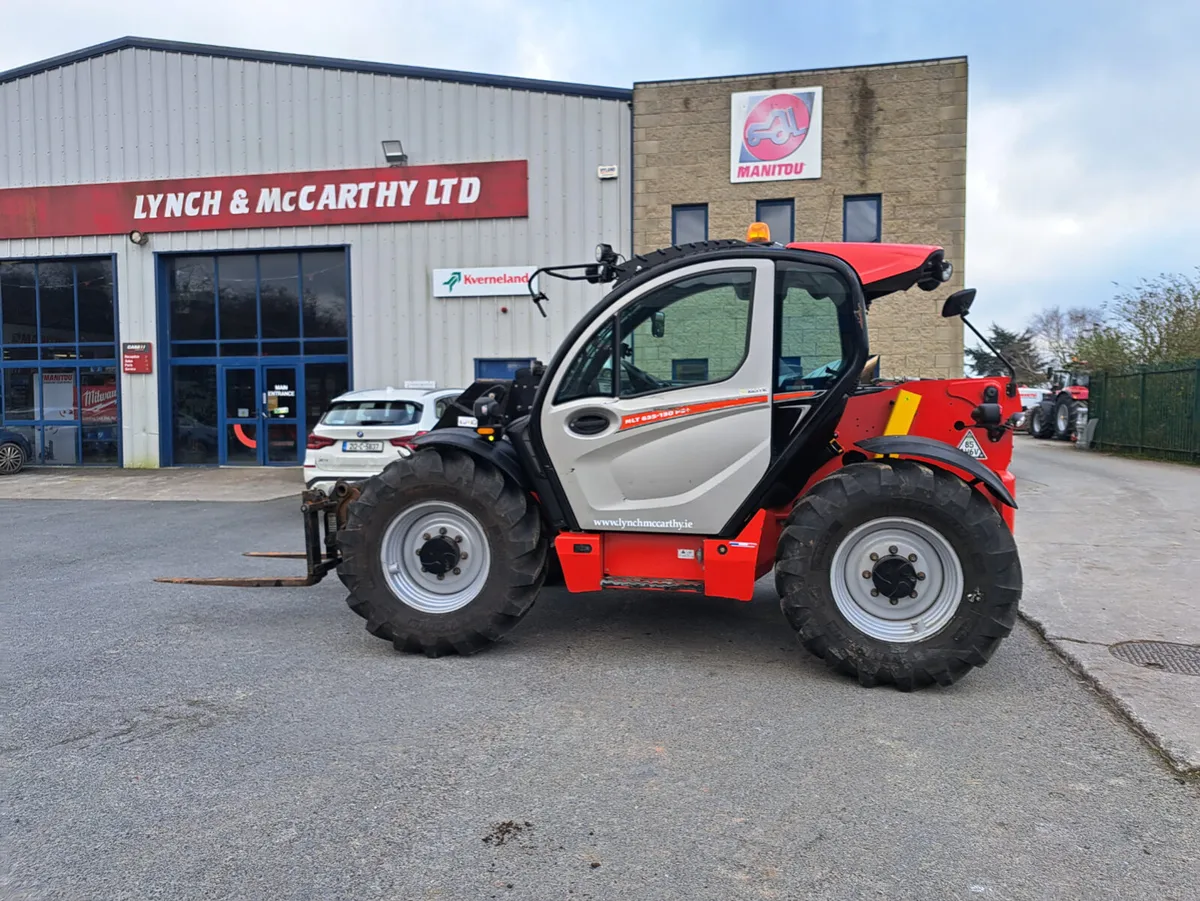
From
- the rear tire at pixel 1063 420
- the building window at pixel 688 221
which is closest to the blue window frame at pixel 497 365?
the building window at pixel 688 221

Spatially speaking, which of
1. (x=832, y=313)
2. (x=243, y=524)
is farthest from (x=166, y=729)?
(x=243, y=524)

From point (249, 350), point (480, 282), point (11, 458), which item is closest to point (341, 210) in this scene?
point (480, 282)

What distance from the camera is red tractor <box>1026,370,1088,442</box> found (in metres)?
24.7

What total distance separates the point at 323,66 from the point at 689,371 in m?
15.9

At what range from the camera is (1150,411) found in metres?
19.2

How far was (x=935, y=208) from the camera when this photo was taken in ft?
51.2

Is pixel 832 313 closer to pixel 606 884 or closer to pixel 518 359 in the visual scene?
pixel 606 884

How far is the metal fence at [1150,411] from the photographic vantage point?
17.5 meters

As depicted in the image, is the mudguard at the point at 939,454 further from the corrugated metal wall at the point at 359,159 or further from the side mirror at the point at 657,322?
the corrugated metal wall at the point at 359,159

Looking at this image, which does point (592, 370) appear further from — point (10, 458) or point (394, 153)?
point (10, 458)

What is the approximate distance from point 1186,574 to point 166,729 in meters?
7.76

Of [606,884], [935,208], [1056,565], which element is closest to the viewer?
[606,884]

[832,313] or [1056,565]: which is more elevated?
[832,313]

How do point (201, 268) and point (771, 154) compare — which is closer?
point (771, 154)
